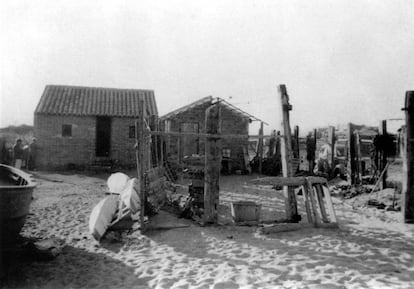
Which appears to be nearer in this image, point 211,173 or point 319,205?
point 211,173

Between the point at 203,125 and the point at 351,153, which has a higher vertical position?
the point at 203,125

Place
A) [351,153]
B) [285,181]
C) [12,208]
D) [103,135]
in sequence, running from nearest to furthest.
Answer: [12,208] → [285,181] → [351,153] → [103,135]

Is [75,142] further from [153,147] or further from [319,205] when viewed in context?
[319,205]

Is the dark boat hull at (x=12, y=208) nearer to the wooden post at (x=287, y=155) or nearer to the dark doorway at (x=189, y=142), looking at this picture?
the wooden post at (x=287, y=155)

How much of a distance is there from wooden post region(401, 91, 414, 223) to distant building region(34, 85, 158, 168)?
15488 millimetres

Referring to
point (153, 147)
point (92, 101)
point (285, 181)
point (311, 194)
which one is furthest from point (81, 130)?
point (311, 194)

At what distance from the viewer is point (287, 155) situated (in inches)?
335

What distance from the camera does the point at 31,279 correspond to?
533 cm

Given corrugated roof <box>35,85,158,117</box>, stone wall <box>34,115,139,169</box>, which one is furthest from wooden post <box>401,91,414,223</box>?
stone wall <box>34,115,139,169</box>

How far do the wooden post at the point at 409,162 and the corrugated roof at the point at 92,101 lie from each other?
1447 cm

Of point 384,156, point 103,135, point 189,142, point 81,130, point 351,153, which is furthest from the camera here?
point 103,135

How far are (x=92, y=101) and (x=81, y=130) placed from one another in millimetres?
2381

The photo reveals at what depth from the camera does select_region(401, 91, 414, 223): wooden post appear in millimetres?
8344

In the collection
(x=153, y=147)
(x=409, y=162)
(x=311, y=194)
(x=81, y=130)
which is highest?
(x=81, y=130)
